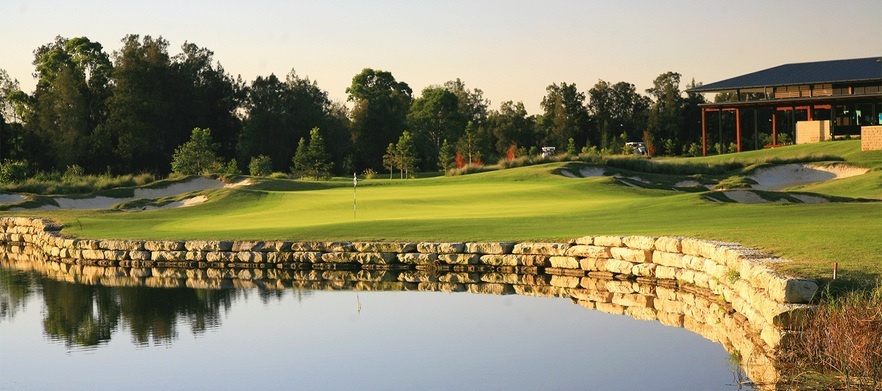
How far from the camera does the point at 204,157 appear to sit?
53.3 m

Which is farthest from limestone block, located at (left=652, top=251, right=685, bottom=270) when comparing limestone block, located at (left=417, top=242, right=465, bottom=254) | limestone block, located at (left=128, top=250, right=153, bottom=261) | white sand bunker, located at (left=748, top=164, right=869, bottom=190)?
white sand bunker, located at (left=748, top=164, right=869, bottom=190)

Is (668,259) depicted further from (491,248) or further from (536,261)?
(491,248)

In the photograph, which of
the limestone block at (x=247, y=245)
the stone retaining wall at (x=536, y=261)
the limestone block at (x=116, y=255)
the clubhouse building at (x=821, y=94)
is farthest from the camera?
the clubhouse building at (x=821, y=94)

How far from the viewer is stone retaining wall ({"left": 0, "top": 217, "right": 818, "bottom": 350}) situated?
12.0 metres

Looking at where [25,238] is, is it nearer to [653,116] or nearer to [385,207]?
[385,207]

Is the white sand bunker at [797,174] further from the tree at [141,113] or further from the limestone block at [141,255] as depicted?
the tree at [141,113]

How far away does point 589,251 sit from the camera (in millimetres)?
18375

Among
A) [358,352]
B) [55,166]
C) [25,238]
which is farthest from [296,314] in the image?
[55,166]

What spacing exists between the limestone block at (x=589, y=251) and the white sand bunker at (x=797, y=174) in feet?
77.6

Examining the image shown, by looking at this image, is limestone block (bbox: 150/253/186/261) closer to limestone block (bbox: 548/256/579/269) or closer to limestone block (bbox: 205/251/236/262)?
limestone block (bbox: 205/251/236/262)

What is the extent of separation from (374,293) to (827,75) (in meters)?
43.8

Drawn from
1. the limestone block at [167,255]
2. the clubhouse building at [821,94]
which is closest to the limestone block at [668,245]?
the limestone block at [167,255]

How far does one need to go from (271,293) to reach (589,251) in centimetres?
529

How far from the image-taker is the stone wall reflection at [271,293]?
13.9 m
